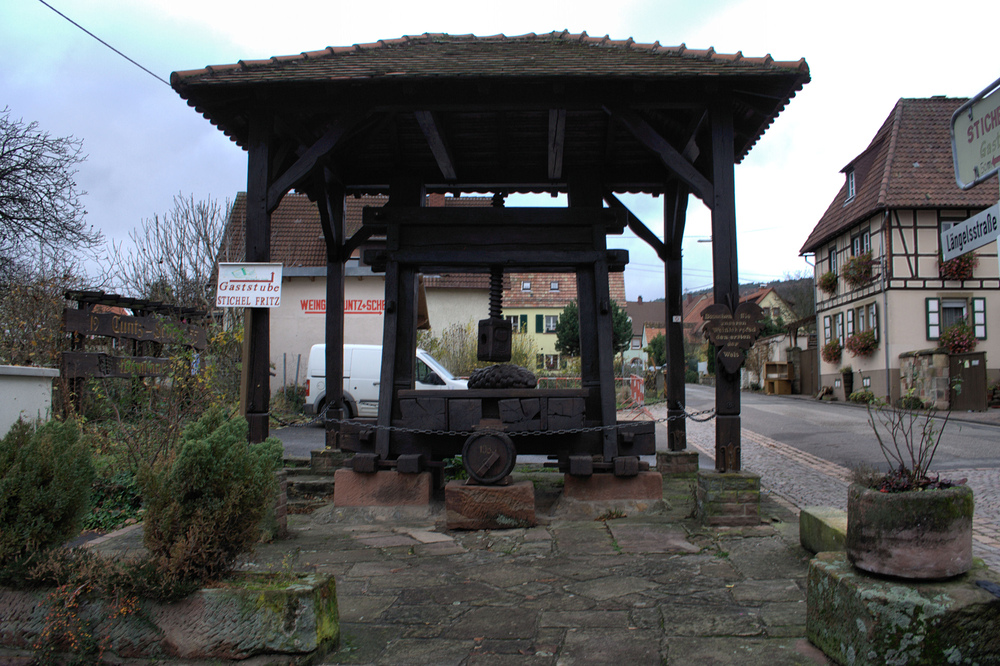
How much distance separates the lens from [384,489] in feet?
20.9

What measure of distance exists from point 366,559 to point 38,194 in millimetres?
12593

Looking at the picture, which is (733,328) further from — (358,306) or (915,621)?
(358,306)

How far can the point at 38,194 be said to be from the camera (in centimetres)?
1352

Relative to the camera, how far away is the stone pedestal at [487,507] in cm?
577

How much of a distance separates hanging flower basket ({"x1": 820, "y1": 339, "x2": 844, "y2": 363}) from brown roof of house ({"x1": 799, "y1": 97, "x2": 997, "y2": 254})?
14.2 ft

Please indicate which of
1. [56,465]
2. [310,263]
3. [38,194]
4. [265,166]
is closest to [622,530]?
[56,465]

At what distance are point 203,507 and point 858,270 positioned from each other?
83.7ft

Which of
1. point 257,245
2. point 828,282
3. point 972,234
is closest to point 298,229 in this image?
point 257,245

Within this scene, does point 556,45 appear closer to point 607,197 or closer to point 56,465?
point 607,197

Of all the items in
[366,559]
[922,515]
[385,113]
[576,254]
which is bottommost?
[366,559]

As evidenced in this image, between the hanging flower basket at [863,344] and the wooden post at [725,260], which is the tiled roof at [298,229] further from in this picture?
the wooden post at [725,260]

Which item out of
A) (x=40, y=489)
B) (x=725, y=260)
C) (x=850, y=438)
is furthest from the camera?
(x=850, y=438)

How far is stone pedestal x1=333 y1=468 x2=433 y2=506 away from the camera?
6328 millimetres

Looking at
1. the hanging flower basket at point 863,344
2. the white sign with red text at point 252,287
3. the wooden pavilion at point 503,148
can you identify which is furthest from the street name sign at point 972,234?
the hanging flower basket at point 863,344
